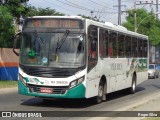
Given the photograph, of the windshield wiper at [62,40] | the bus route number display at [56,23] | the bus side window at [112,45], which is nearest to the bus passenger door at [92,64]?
the bus route number display at [56,23]

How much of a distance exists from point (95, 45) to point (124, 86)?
17.1 ft

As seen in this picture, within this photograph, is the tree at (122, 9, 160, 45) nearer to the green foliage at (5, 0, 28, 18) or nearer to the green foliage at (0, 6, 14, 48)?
the green foliage at (5, 0, 28, 18)

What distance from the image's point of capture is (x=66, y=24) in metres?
14.9

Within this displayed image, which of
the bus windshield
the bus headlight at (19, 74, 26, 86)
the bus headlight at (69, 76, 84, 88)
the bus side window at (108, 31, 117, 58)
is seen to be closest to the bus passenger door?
the bus headlight at (69, 76, 84, 88)

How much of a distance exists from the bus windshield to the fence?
1582 centimetres

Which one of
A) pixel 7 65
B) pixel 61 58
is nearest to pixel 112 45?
pixel 61 58

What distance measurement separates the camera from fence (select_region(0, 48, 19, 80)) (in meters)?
30.4

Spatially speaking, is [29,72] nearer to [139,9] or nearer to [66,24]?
[66,24]

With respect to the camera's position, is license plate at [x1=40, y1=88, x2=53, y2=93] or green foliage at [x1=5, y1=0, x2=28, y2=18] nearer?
license plate at [x1=40, y1=88, x2=53, y2=93]

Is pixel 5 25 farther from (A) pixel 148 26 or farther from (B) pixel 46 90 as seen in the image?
(A) pixel 148 26

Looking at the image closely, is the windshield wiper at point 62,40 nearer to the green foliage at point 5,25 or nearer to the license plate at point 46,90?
the license plate at point 46,90

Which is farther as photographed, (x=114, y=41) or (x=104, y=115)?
(x=114, y=41)

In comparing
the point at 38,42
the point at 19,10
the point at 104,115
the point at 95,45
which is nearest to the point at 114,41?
the point at 95,45

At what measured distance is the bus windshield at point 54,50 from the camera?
14.4 meters
